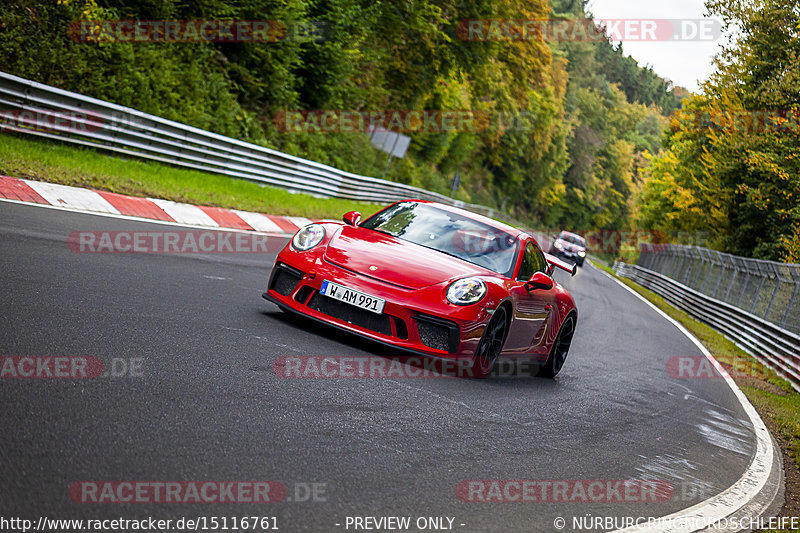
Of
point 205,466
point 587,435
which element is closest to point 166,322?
point 205,466

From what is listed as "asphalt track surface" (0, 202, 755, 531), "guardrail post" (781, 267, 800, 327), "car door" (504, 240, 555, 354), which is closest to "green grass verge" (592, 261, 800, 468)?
"asphalt track surface" (0, 202, 755, 531)

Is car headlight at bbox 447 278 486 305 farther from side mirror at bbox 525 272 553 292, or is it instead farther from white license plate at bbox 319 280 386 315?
side mirror at bbox 525 272 553 292

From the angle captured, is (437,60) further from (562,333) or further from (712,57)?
(562,333)

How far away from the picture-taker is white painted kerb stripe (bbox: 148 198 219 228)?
12.8 metres

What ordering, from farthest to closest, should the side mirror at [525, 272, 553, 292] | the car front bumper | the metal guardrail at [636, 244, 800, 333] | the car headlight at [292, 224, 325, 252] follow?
the metal guardrail at [636, 244, 800, 333] → the side mirror at [525, 272, 553, 292] → the car headlight at [292, 224, 325, 252] → the car front bumper

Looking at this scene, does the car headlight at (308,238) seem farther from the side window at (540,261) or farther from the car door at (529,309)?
the side window at (540,261)

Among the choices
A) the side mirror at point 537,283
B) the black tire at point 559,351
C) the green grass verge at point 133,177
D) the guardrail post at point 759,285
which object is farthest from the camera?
the guardrail post at point 759,285

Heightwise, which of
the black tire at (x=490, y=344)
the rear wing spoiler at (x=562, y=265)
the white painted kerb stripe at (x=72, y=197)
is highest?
the white painted kerb stripe at (x=72, y=197)

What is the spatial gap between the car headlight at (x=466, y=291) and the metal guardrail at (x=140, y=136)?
9116 millimetres

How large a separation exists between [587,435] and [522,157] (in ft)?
225

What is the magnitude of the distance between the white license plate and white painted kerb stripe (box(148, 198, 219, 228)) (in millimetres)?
6429

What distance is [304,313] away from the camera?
6773 mm

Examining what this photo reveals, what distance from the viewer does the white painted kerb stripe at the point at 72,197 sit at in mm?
10750

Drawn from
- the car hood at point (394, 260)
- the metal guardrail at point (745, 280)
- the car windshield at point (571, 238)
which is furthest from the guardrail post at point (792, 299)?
the car windshield at point (571, 238)
